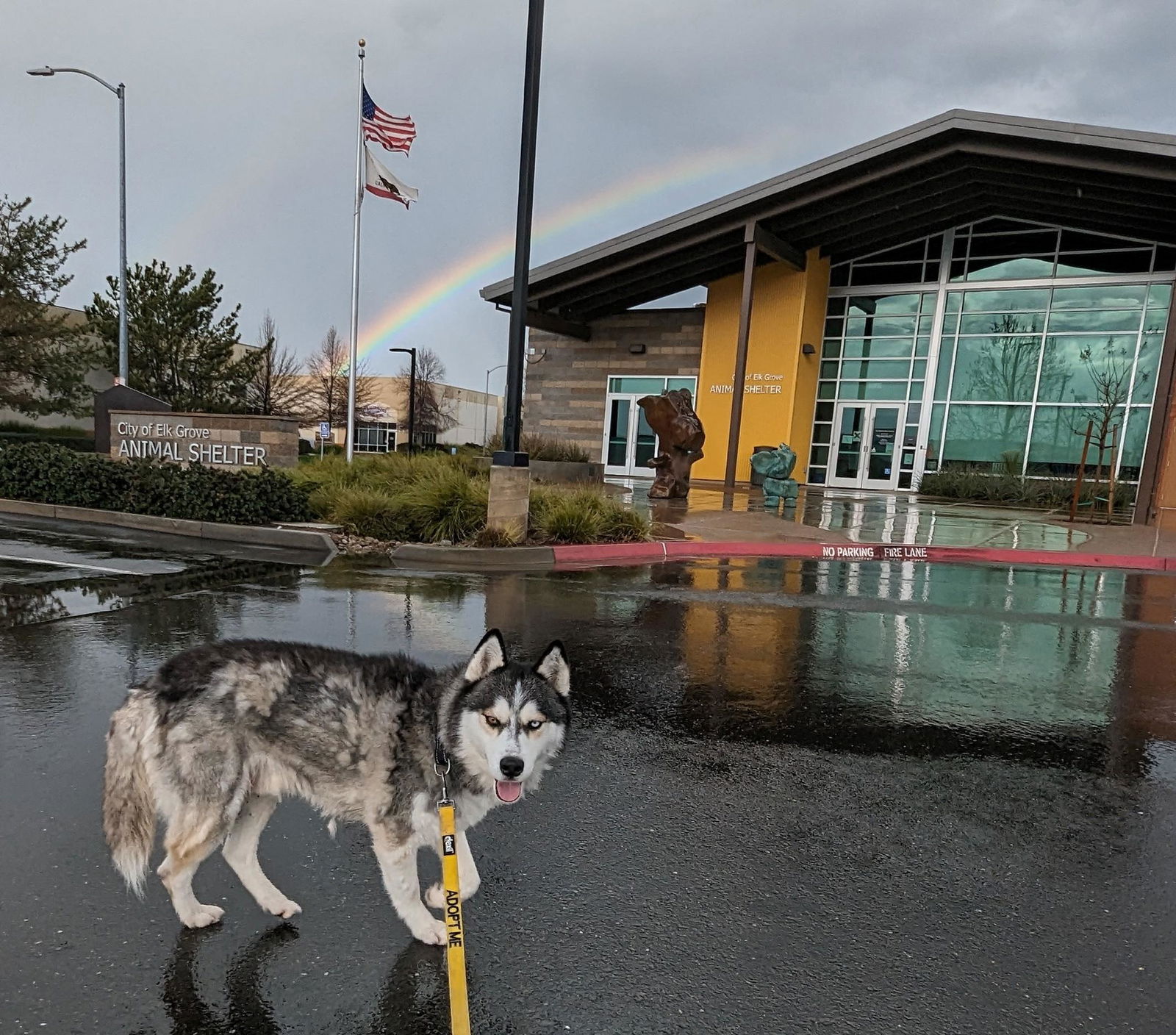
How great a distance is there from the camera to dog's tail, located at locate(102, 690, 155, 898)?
2574mm

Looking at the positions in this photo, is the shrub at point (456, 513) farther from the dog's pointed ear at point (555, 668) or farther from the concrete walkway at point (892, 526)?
the dog's pointed ear at point (555, 668)

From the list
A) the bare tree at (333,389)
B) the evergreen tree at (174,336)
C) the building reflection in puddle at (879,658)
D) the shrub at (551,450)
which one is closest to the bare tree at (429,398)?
the bare tree at (333,389)

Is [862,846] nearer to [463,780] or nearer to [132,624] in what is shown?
[463,780]

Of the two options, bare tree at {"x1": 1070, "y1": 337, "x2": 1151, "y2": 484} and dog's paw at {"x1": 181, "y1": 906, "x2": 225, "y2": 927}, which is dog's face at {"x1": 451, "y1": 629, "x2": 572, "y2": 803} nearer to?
dog's paw at {"x1": 181, "y1": 906, "x2": 225, "y2": 927}

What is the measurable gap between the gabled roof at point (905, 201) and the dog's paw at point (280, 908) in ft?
78.5

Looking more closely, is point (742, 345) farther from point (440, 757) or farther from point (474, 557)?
point (440, 757)

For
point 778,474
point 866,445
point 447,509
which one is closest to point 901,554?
point 447,509

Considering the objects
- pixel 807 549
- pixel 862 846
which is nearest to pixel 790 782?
pixel 862 846

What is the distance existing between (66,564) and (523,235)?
302 inches

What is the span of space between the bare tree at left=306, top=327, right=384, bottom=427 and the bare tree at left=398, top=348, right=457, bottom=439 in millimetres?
4410

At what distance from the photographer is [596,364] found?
31.3 meters

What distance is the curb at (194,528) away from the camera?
11.4 m

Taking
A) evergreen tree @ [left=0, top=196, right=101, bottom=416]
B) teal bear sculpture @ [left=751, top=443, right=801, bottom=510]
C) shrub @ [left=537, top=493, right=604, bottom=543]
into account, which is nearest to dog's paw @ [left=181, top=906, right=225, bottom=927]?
shrub @ [left=537, top=493, right=604, bottom=543]

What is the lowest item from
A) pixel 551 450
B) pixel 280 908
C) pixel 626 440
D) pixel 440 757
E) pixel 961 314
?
pixel 280 908
